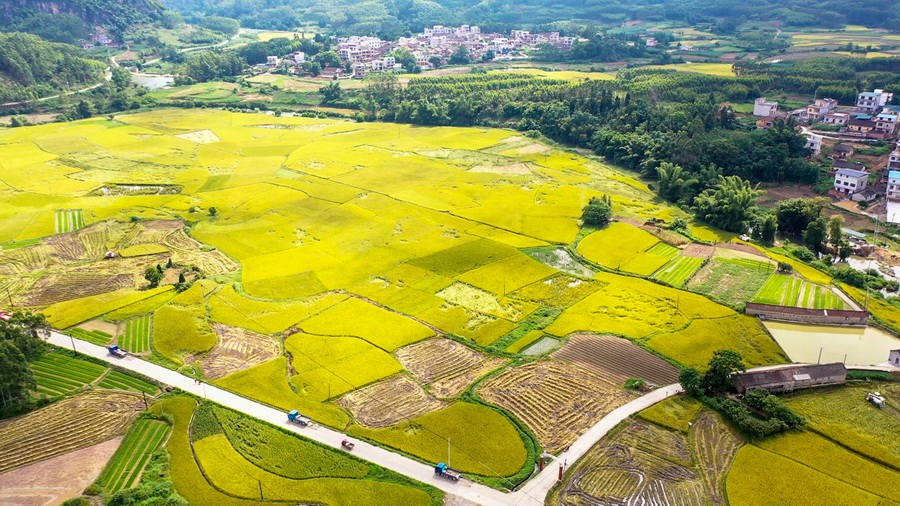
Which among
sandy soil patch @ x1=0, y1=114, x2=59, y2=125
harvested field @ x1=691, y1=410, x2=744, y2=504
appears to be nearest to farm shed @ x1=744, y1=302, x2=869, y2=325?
harvested field @ x1=691, y1=410, x2=744, y2=504

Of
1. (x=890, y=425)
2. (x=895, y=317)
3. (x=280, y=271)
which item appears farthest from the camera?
(x=280, y=271)

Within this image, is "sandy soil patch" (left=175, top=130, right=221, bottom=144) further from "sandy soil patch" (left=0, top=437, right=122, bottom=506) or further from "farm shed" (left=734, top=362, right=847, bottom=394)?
"farm shed" (left=734, top=362, right=847, bottom=394)

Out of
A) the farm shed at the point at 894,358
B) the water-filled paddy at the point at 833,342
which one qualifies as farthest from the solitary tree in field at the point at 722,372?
the farm shed at the point at 894,358

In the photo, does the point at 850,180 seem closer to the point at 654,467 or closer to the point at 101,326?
the point at 654,467

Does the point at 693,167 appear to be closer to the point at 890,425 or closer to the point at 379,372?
the point at 890,425

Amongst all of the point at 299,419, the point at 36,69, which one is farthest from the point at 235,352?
the point at 36,69

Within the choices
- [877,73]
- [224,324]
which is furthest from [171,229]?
[877,73]
